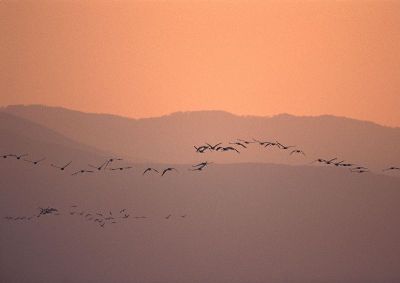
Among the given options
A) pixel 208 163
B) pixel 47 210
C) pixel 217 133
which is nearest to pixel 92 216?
pixel 47 210

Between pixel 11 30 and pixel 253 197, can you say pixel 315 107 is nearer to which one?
pixel 253 197

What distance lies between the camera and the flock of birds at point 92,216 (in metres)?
1.37

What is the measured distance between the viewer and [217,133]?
1.34 m

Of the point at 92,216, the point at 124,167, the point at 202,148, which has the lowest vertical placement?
the point at 92,216

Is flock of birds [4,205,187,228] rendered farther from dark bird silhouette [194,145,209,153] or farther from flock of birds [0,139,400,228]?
dark bird silhouette [194,145,209,153]

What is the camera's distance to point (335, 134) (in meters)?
1.34

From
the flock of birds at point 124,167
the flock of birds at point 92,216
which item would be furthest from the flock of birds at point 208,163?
the flock of birds at point 92,216

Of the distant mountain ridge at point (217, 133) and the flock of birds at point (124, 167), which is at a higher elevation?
the distant mountain ridge at point (217, 133)

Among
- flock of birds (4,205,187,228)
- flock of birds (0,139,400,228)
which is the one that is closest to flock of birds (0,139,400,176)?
flock of birds (0,139,400,228)

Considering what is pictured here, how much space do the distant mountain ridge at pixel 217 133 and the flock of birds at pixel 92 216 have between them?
31cm

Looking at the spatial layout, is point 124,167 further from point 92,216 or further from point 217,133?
point 217,133

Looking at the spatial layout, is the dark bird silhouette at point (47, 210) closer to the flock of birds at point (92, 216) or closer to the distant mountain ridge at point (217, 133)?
the flock of birds at point (92, 216)

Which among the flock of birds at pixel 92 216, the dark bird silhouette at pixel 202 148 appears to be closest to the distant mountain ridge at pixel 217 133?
the dark bird silhouette at pixel 202 148

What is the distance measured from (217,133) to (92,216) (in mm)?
783
